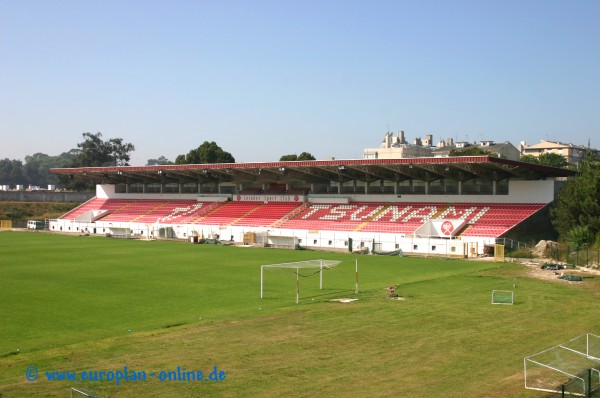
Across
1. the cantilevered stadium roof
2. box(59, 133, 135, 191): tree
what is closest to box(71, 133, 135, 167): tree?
box(59, 133, 135, 191): tree

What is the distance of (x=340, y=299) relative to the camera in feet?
77.6

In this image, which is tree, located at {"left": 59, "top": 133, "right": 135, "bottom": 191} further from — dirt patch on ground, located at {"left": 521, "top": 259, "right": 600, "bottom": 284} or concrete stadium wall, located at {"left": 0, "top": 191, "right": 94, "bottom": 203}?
dirt patch on ground, located at {"left": 521, "top": 259, "right": 600, "bottom": 284}

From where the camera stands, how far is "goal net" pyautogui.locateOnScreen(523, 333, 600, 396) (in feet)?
37.3

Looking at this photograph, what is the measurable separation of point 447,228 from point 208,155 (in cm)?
7331

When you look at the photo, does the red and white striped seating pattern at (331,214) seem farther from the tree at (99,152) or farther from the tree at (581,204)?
the tree at (99,152)

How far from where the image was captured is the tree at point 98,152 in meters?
126

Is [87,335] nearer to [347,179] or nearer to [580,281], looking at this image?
[580,281]

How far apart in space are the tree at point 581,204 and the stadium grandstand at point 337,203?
290 centimetres

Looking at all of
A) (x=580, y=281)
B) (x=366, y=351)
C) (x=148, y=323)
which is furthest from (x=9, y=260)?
(x=580, y=281)

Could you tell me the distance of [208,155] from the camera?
376ft

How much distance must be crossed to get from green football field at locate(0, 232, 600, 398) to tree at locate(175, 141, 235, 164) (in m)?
81.2

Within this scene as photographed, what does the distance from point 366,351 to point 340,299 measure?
853cm

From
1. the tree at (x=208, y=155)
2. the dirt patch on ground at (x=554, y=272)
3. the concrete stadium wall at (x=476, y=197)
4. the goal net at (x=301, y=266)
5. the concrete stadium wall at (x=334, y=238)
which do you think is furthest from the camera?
the tree at (x=208, y=155)

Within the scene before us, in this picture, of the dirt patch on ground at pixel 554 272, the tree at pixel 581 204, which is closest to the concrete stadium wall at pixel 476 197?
the tree at pixel 581 204
